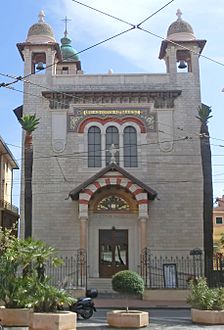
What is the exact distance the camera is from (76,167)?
2819 cm

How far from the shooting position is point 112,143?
28.8 meters

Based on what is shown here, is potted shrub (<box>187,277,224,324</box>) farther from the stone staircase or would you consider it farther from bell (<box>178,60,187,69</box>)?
bell (<box>178,60,187,69</box>)

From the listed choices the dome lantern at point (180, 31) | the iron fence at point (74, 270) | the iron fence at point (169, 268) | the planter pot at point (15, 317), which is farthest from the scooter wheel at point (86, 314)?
the dome lantern at point (180, 31)

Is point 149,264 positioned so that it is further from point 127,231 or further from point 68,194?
point 68,194

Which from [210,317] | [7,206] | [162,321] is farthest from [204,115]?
[7,206]

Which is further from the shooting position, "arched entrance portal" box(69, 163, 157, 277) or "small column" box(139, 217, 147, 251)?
"arched entrance portal" box(69, 163, 157, 277)

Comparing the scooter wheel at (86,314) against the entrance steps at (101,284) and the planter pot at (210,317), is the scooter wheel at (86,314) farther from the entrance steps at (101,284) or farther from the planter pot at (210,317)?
the entrance steps at (101,284)

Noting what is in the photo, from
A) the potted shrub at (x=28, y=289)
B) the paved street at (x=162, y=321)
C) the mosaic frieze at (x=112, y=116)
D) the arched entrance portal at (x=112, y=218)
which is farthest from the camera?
the mosaic frieze at (x=112, y=116)

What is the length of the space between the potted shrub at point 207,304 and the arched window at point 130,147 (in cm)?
1422

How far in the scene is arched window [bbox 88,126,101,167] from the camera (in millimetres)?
28484

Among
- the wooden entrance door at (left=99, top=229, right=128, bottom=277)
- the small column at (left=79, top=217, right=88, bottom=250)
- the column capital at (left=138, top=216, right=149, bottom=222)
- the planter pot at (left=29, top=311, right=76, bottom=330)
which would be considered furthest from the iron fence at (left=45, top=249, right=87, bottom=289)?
the planter pot at (left=29, top=311, right=76, bottom=330)

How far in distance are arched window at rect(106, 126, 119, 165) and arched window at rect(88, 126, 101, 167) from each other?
1.58 ft

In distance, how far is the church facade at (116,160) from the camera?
27.2 meters

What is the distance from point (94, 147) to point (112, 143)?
1033mm
